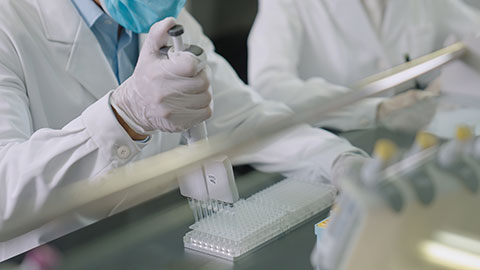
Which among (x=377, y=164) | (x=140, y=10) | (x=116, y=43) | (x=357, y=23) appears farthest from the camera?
(x=357, y=23)

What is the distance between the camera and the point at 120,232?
1.06 meters

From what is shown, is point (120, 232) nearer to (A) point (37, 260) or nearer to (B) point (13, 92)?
(A) point (37, 260)

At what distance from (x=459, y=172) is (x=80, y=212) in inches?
18.7

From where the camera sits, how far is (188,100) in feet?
4.07

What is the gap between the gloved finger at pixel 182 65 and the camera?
3.82ft

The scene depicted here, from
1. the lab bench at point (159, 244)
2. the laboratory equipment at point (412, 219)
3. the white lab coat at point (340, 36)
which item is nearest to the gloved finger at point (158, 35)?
the lab bench at point (159, 244)

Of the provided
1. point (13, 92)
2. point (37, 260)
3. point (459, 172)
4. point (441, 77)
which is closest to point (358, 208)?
point (459, 172)

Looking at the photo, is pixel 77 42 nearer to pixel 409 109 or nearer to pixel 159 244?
pixel 159 244

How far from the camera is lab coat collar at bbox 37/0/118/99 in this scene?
5.18 feet

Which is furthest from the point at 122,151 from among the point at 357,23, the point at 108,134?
the point at 357,23

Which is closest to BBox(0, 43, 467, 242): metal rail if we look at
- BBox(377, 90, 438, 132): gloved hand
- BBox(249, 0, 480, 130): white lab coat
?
BBox(377, 90, 438, 132): gloved hand

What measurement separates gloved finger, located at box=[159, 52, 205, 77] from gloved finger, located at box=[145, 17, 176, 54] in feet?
0.13

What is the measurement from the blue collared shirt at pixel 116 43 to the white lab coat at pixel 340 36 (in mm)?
869

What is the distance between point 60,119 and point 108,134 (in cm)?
40
